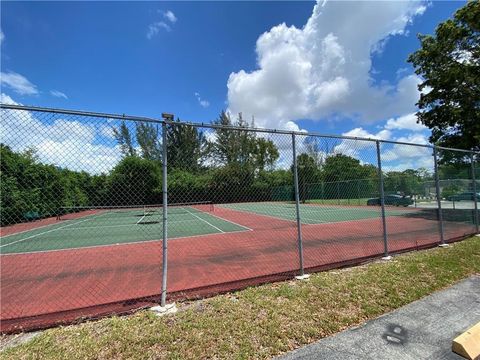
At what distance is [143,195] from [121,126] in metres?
2.49

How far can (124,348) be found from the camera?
3.02 m

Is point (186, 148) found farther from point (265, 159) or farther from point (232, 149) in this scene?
point (265, 159)

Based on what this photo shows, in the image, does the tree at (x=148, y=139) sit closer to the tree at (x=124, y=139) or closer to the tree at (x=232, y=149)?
the tree at (x=124, y=139)

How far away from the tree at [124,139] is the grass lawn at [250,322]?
2.33 metres

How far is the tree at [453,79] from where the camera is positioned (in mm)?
14508

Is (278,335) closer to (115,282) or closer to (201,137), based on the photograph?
(201,137)

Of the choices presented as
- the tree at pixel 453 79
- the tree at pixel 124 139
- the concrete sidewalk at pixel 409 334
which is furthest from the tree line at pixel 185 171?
the tree at pixel 453 79

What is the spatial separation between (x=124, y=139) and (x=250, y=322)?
302 cm

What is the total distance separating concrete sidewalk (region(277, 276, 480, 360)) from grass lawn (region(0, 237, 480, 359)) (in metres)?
0.16

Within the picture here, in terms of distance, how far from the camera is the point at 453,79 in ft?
49.1

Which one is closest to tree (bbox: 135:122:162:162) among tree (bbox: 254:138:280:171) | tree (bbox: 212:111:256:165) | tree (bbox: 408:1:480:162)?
tree (bbox: 212:111:256:165)

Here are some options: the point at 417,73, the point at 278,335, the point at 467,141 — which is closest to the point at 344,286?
the point at 278,335

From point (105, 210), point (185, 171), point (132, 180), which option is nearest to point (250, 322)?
point (185, 171)

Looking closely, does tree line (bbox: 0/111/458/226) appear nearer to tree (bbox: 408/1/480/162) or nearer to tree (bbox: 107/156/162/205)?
tree (bbox: 107/156/162/205)
